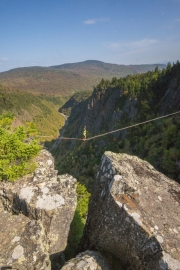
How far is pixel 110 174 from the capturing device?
812 centimetres

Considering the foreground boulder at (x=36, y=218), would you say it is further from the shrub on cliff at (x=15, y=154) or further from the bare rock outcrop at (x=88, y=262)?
the bare rock outcrop at (x=88, y=262)

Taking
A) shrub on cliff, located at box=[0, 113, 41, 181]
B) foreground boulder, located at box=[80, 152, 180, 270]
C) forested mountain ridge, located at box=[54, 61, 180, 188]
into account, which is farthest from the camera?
forested mountain ridge, located at box=[54, 61, 180, 188]

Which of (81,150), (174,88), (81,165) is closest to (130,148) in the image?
(174,88)

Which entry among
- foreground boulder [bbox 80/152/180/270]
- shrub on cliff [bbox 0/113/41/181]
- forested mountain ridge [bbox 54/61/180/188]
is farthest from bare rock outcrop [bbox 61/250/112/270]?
forested mountain ridge [bbox 54/61/180/188]

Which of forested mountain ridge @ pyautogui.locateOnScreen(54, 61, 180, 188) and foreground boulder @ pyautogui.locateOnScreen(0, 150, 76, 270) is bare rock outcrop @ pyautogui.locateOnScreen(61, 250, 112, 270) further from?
forested mountain ridge @ pyautogui.locateOnScreen(54, 61, 180, 188)

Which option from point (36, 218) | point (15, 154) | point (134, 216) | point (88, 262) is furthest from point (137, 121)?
point (88, 262)

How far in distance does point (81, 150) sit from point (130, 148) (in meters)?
35.9

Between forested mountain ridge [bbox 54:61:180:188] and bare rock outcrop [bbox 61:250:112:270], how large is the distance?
18.1 metres

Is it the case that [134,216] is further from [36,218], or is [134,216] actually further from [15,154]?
[15,154]

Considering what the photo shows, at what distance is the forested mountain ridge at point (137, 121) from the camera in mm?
29817

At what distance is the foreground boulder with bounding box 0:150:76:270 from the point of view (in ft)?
21.0

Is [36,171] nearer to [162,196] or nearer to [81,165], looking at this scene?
[162,196]

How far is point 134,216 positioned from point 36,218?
3.44 m

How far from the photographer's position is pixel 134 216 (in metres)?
6.89
